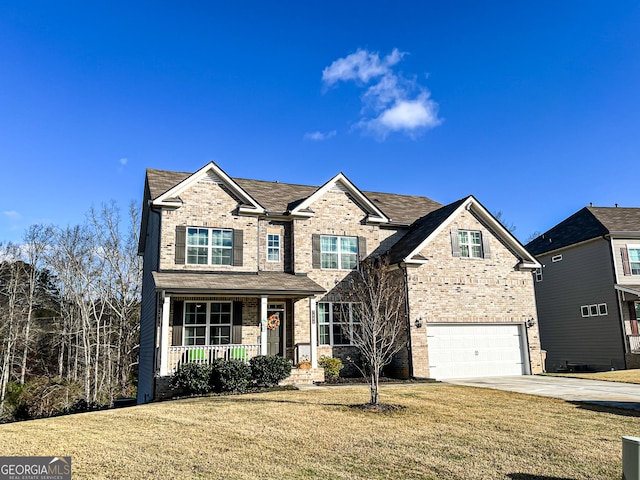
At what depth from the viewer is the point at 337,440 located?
8.02 metres

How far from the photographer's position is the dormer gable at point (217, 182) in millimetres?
18062

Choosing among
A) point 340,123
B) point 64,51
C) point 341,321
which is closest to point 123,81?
point 64,51

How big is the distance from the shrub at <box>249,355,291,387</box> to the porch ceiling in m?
2.45

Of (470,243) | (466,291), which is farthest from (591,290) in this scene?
(466,291)

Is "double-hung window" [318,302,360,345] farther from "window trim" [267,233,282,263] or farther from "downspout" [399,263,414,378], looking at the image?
"window trim" [267,233,282,263]

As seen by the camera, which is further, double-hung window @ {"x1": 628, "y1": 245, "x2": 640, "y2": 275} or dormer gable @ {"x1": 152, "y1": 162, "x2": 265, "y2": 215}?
double-hung window @ {"x1": 628, "y1": 245, "x2": 640, "y2": 275}

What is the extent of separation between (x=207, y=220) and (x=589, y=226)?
19.8 meters

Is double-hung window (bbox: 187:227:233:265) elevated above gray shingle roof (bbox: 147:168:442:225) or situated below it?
below

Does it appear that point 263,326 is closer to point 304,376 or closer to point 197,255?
point 304,376

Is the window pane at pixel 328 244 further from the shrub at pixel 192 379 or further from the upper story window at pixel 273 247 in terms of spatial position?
the shrub at pixel 192 379

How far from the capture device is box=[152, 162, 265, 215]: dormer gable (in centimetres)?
1806

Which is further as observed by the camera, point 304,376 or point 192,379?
point 304,376

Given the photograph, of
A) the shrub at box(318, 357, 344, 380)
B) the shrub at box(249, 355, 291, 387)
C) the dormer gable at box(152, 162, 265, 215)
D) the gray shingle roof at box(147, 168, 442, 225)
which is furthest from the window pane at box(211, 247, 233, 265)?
the shrub at box(318, 357, 344, 380)

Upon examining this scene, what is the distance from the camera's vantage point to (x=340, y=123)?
62.7ft
